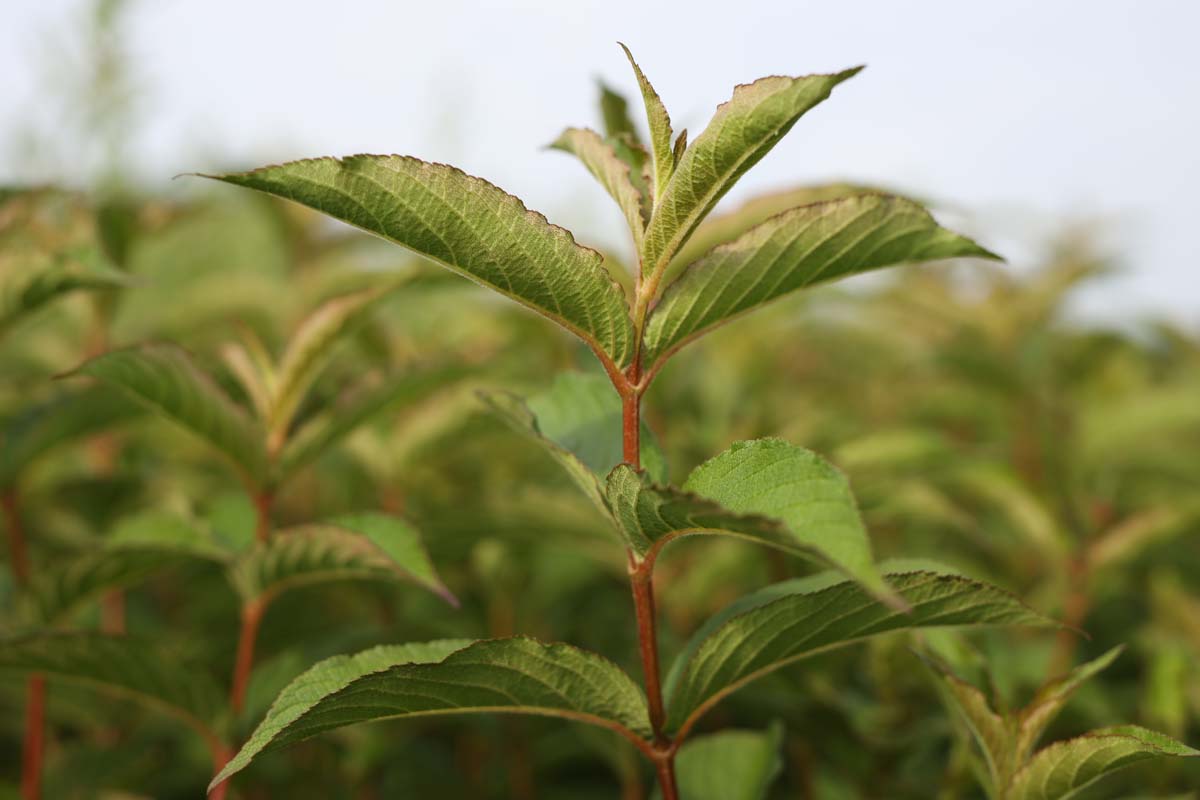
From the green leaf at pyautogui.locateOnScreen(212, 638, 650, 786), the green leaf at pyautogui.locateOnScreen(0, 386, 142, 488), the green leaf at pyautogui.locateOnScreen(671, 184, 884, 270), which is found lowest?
the green leaf at pyautogui.locateOnScreen(212, 638, 650, 786)

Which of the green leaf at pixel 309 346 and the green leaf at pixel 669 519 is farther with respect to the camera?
the green leaf at pixel 309 346

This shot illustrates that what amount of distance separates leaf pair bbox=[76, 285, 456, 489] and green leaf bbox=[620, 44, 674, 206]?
0.48 m

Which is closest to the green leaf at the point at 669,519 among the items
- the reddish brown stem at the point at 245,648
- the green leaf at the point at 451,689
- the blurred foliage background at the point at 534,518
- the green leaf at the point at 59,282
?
the green leaf at the point at 451,689

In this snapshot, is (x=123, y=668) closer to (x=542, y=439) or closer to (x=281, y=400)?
(x=281, y=400)

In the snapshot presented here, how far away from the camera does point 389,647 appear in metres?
0.71

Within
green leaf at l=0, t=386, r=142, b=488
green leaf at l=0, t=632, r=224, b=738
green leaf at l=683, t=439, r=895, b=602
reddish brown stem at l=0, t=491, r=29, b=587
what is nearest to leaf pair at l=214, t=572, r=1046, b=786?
green leaf at l=683, t=439, r=895, b=602

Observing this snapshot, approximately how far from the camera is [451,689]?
2.16 feet

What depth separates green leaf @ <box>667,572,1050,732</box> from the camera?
61cm

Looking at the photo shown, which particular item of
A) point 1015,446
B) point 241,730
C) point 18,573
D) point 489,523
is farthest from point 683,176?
Result: point 1015,446

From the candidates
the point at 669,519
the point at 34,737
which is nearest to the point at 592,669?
the point at 669,519

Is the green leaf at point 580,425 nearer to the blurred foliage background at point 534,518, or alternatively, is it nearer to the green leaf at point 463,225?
the green leaf at point 463,225

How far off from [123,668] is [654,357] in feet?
2.12

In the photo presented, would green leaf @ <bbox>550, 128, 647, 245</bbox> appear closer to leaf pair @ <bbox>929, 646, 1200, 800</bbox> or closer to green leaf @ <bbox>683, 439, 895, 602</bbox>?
green leaf @ <bbox>683, 439, 895, 602</bbox>

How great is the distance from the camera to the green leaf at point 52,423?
1155 millimetres
